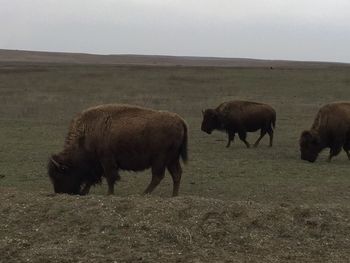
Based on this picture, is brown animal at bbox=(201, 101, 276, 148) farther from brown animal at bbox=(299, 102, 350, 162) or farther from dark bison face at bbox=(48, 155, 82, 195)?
dark bison face at bbox=(48, 155, 82, 195)

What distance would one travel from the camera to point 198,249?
22.4 feet

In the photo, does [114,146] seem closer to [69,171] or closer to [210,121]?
[69,171]

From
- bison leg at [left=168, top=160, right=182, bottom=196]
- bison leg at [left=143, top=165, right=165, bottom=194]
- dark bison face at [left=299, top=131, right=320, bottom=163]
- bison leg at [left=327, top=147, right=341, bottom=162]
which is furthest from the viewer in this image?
bison leg at [left=327, top=147, right=341, bottom=162]

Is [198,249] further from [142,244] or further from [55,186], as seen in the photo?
[55,186]

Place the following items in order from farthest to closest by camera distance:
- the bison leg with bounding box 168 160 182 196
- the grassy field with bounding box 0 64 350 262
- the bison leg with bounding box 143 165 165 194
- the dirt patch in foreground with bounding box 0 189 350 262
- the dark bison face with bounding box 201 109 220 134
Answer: the dark bison face with bounding box 201 109 220 134 → the bison leg with bounding box 168 160 182 196 → the bison leg with bounding box 143 165 165 194 → the grassy field with bounding box 0 64 350 262 → the dirt patch in foreground with bounding box 0 189 350 262

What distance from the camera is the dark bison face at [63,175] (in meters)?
10.5

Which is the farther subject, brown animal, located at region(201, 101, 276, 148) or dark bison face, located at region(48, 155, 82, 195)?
brown animal, located at region(201, 101, 276, 148)

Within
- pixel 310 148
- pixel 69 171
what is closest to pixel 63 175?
pixel 69 171

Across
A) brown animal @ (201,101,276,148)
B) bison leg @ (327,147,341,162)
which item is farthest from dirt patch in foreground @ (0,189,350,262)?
brown animal @ (201,101,276,148)

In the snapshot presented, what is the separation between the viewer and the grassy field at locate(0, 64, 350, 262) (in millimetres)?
7574

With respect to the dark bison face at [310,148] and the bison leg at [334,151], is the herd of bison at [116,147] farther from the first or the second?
the bison leg at [334,151]

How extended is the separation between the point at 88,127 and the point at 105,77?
38814 mm

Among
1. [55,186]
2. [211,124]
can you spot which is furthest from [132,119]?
[211,124]

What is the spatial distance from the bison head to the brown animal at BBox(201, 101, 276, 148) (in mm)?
9319
